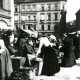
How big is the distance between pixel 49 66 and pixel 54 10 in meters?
45.2

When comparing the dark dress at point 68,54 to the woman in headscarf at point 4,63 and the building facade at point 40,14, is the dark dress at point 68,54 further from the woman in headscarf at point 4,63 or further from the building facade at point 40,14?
the building facade at point 40,14

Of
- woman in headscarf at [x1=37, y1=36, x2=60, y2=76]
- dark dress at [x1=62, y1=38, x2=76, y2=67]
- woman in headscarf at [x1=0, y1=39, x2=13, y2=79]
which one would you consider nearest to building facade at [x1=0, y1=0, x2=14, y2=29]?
dark dress at [x1=62, y1=38, x2=76, y2=67]

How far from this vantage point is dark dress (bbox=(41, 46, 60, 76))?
8852mm

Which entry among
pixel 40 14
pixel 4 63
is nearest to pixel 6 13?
pixel 4 63

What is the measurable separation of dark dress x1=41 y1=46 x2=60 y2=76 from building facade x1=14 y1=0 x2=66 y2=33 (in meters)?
44.1

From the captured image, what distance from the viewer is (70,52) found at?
11352 millimetres

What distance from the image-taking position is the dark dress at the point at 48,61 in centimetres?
885

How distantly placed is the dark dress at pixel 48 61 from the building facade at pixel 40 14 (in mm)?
44095

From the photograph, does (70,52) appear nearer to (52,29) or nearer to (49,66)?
(49,66)

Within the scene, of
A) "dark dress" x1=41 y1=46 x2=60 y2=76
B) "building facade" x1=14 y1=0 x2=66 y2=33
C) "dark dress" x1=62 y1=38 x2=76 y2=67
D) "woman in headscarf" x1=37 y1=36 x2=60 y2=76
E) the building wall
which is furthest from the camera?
"building facade" x1=14 y1=0 x2=66 y2=33

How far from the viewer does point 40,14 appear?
178 ft

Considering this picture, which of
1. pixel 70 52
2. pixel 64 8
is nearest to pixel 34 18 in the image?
pixel 64 8

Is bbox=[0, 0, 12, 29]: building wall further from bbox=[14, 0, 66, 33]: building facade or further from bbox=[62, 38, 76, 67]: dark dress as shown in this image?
bbox=[14, 0, 66, 33]: building facade

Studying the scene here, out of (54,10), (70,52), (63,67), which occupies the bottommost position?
(63,67)
